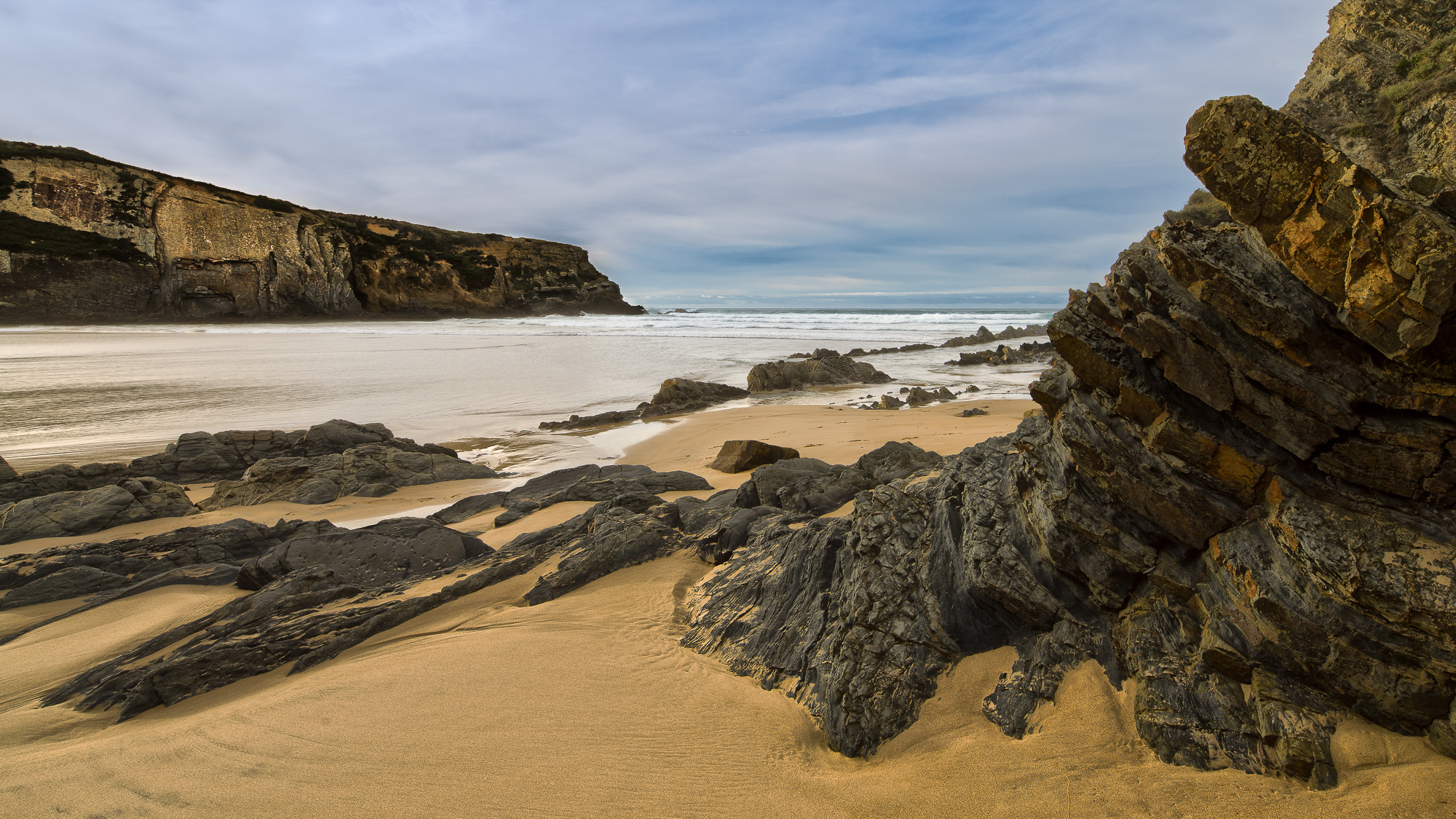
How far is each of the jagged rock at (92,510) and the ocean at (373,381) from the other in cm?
376

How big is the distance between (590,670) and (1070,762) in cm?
275

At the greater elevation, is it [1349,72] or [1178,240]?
[1349,72]

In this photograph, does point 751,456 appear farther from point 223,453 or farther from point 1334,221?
point 223,453

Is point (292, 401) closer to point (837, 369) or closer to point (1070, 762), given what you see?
point (837, 369)

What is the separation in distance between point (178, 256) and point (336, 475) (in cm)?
5247

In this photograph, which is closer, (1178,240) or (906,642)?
(1178,240)

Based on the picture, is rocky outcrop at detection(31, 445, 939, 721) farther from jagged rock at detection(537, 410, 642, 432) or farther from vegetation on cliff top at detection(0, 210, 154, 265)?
vegetation on cliff top at detection(0, 210, 154, 265)

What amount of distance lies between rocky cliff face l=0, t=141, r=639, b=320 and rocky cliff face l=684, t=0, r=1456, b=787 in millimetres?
60222

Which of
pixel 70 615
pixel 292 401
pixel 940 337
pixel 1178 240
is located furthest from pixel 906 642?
pixel 940 337

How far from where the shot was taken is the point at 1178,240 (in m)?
2.72

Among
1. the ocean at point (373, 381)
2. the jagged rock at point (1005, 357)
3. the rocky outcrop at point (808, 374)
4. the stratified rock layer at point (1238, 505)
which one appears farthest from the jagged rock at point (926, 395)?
the stratified rock layer at point (1238, 505)

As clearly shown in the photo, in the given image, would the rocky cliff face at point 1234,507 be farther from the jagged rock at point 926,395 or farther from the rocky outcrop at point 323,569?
the jagged rock at point 926,395

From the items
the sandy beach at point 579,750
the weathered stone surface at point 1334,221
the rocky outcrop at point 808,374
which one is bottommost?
the sandy beach at point 579,750

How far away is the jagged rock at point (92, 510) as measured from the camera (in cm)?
683
